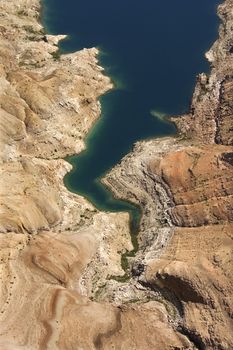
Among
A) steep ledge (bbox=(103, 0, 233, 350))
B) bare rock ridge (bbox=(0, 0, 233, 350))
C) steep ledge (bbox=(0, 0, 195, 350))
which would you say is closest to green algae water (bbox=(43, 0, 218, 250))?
bare rock ridge (bbox=(0, 0, 233, 350))

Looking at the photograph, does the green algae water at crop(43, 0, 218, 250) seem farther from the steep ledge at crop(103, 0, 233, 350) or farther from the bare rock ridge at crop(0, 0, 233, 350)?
the steep ledge at crop(103, 0, 233, 350)

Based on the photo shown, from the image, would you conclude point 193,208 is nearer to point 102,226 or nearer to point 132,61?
point 102,226

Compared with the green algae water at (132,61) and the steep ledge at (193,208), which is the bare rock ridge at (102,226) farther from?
the green algae water at (132,61)

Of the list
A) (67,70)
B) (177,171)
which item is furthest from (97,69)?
(177,171)

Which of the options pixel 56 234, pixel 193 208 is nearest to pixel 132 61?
pixel 193 208

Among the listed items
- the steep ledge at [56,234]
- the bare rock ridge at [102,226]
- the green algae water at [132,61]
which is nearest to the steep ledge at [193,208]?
the bare rock ridge at [102,226]

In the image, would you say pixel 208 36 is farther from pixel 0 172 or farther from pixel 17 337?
pixel 17 337

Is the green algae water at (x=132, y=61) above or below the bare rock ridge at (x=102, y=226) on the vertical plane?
above
